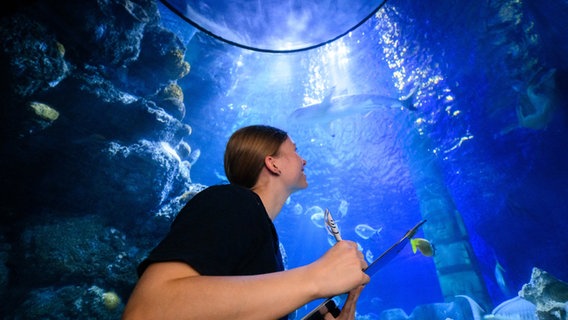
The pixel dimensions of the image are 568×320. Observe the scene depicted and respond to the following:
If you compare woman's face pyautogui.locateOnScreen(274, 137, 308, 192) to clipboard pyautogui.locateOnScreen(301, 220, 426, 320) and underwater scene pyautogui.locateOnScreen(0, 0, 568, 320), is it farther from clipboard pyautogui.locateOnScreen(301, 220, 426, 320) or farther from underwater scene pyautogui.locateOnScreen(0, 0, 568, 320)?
underwater scene pyautogui.locateOnScreen(0, 0, 568, 320)

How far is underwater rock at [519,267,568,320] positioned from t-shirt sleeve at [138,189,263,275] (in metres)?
7.28

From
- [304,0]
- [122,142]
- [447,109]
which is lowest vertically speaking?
[304,0]

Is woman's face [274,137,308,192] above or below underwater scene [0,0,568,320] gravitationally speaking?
below

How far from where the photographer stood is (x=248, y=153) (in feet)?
5.14

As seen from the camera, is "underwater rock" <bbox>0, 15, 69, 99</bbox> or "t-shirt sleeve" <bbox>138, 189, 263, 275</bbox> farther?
"underwater rock" <bbox>0, 15, 69, 99</bbox>

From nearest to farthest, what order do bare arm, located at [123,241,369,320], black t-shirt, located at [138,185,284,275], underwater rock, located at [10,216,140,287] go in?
bare arm, located at [123,241,369,320], black t-shirt, located at [138,185,284,275], underwater rock, located at [10,216,140,287]

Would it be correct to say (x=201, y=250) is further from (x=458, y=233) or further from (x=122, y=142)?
(x=458, y=233)

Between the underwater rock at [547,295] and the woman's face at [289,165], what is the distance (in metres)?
6.79

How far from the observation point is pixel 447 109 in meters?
8.57

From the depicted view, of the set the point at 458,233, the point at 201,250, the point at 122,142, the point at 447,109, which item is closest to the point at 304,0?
the point at 201,250

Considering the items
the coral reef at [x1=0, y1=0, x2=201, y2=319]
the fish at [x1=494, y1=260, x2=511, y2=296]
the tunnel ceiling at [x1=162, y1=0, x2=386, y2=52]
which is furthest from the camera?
the fish at [x1=494, y1=260, x2=511, y2=296]

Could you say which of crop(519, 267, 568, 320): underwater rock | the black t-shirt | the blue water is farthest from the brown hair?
crop(519, 267, 568, 320): underwater rock

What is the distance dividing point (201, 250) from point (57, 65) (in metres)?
6.95

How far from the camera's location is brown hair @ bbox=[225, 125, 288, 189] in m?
1.55
